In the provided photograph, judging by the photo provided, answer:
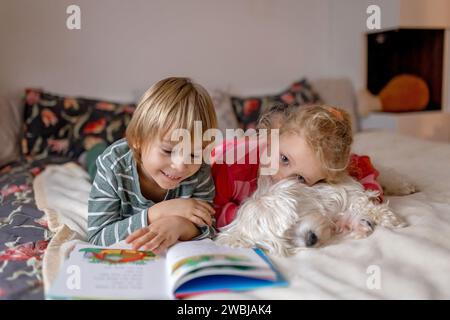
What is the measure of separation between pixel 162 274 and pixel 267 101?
1773mm

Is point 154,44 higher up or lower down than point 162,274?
higher up

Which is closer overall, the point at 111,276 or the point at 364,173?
the point at 111,276

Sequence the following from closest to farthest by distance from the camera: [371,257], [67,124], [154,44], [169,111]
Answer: [371,257] < [169,111] < [67,124] < [154,44]

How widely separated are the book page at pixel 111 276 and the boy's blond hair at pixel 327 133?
1.56 ft

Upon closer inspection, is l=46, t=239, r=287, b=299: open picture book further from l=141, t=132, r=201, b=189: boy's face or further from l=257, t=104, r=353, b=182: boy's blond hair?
l=257, t=104, r=353, b=182: boy's blond hair

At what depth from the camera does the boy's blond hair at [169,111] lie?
39.8 inches

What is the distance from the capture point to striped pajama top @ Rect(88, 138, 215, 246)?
1.04 meters

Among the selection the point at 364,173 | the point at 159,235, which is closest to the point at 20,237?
the point at 159,235

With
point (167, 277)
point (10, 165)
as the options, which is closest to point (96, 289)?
point (167, 277)

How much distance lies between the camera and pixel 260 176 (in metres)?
1.18

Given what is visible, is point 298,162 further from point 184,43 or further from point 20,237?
point 184,43

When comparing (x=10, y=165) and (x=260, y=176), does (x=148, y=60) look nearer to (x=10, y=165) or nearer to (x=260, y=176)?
(x=10, y=165)

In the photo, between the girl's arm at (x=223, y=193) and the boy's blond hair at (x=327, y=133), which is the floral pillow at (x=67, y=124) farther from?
the boy's blond hair at (x=327, y=133)

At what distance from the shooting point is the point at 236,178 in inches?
47.9
